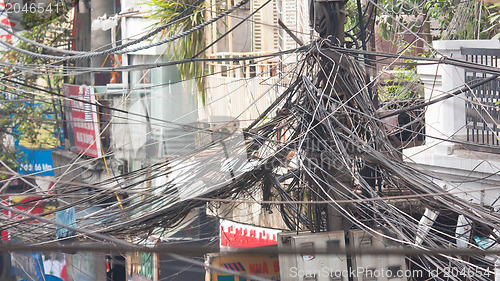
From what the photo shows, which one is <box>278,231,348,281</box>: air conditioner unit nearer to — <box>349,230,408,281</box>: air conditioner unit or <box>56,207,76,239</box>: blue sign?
<box>349,230,408,281</box>: air conditioner unit

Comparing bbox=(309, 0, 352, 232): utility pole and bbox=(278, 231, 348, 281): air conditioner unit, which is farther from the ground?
bbox=(309, 0, 352, 232): utility pole

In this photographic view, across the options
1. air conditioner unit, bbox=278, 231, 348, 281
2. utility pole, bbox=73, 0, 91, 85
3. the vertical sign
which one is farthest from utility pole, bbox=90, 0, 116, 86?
air conditioner unit, bbox=278, 231, 348, 281

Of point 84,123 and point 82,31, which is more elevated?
point 82,31

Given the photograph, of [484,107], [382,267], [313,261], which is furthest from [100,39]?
[382,267]

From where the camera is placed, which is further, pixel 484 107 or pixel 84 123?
pixel 84 123

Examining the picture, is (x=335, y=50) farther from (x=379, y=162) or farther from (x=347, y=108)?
(x=379, y=162)

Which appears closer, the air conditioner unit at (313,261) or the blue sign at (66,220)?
the air conditioner unit at (313,261)

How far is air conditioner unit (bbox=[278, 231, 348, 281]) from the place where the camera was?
175 inches

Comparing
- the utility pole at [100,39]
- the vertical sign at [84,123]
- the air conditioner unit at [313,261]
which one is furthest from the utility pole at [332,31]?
A: the utility pole at [100,39]

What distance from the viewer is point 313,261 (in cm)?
445

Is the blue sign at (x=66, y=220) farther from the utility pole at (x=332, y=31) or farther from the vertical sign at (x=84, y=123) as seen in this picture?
the vertical sign at (x=84, y=123)

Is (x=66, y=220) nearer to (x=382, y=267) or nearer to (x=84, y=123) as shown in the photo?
(x=382, y=267)

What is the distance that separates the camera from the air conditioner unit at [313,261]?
444 cm

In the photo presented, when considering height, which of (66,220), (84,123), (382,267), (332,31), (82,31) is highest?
(82,31)
